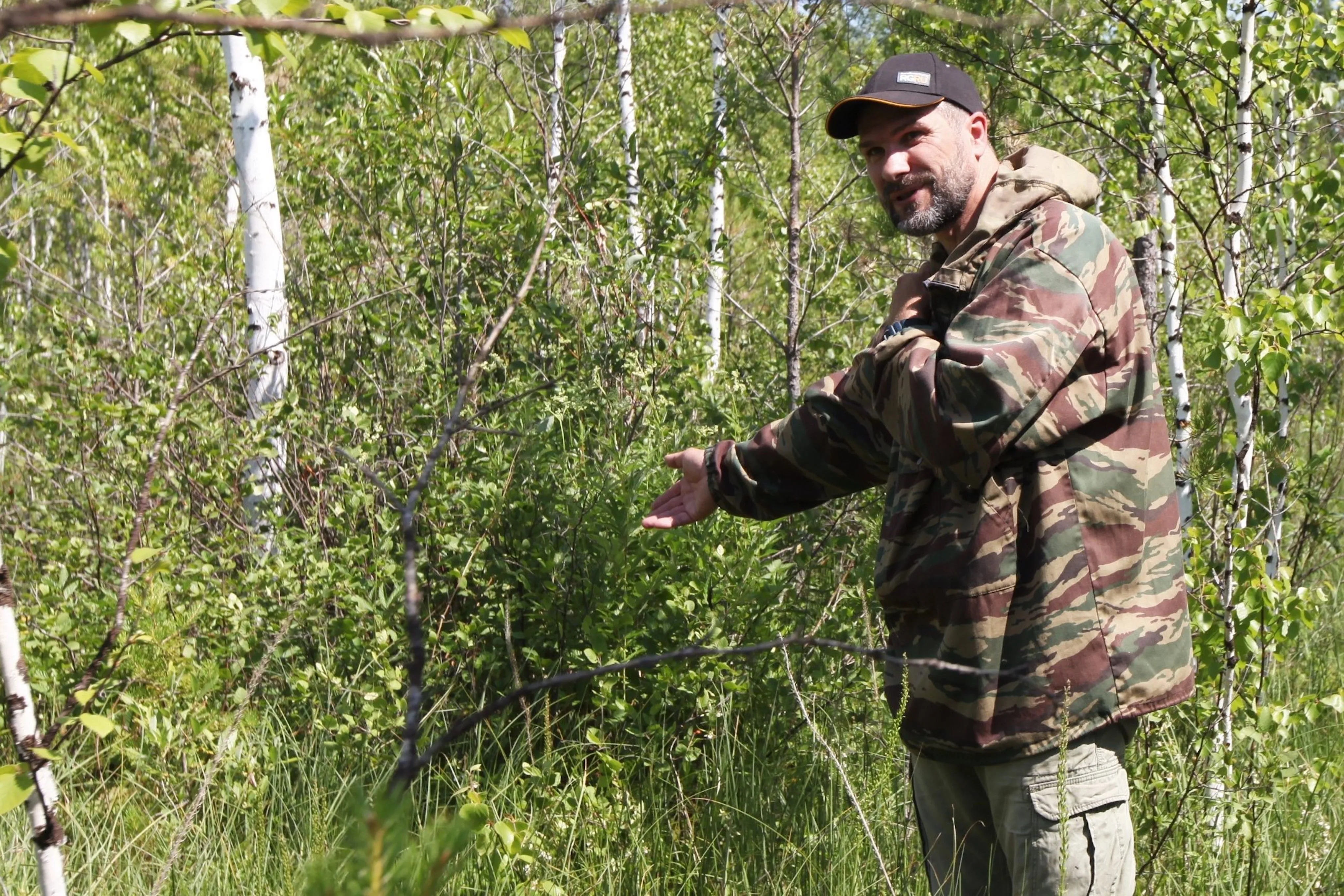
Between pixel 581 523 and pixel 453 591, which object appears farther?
pixel 453 591

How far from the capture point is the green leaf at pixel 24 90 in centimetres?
162

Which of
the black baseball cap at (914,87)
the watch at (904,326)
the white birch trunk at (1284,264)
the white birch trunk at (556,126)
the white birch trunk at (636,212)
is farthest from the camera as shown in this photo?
the white birch trunk at (556,126)

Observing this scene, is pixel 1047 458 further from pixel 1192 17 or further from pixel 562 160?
pixel 1192 17

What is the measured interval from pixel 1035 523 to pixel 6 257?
5.62ft

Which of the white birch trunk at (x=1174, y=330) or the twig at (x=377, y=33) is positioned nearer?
the twig at (x=377, y=33)

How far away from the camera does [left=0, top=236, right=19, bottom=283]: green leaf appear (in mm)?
1498

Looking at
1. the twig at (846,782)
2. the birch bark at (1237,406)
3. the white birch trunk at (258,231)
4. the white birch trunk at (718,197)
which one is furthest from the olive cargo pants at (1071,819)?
the white birch trunk at (258,231)

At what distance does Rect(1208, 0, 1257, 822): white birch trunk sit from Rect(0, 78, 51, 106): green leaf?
2701mm

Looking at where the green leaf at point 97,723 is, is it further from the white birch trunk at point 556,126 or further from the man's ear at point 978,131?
the white birch trunk at point 556,126

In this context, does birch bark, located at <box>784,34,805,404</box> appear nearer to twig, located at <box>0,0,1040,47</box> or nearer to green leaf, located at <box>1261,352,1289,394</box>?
green leaf, located at <box>1261,352,1289,394</box>

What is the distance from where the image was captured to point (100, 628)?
401 centimetres

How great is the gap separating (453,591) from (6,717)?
2212 mm

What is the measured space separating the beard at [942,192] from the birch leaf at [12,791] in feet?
6.06

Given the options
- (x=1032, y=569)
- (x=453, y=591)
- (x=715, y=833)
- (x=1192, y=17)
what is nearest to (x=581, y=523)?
(x=453, y=591)
